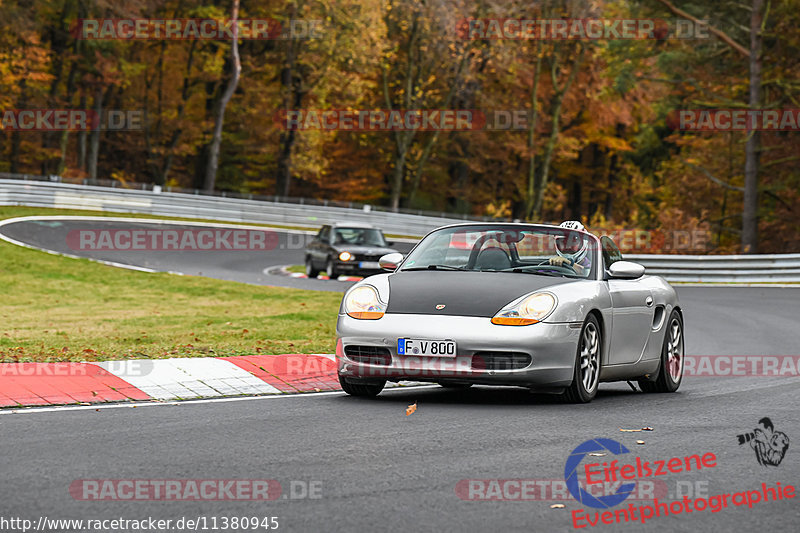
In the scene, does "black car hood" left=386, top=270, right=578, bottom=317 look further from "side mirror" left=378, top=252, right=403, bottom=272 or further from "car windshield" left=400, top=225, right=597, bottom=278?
"side mirror" left=378, top=252, right=403, bottom=272

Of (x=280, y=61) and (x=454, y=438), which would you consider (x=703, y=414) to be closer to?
(x=454, y=438)

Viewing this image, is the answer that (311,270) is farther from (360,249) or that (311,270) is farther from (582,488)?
(582,488)

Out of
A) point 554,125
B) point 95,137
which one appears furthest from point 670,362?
point 95,137

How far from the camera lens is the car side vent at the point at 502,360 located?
8852 millimetres

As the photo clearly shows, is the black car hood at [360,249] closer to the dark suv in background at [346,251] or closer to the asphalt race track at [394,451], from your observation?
the dark suv in background at [346,251]

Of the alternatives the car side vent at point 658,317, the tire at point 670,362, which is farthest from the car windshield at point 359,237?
the car side vent at point 658,317

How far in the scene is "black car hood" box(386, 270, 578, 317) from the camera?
29.5 feet

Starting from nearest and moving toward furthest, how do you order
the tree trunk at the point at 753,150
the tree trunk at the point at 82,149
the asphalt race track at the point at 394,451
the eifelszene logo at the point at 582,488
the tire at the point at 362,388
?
the asphalt race track at the point at 394,451 → the eifelszene logo at the point at 582,488 → the tire at the point at 362,388 → the tree trunk at the point at 753,150 → the tree trunk at the point at 82,149

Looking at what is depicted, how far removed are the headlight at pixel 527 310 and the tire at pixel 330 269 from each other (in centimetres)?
2183

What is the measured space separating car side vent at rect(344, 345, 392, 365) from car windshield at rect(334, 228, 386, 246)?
72.3 ft

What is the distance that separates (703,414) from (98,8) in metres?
54.0

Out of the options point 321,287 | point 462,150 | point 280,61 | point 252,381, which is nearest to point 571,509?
point 252,381

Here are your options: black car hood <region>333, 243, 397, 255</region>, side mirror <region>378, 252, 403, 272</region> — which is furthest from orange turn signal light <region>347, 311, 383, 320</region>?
black car hood <region>333, 243, 397, 255</region>

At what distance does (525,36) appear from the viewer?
58625mm
